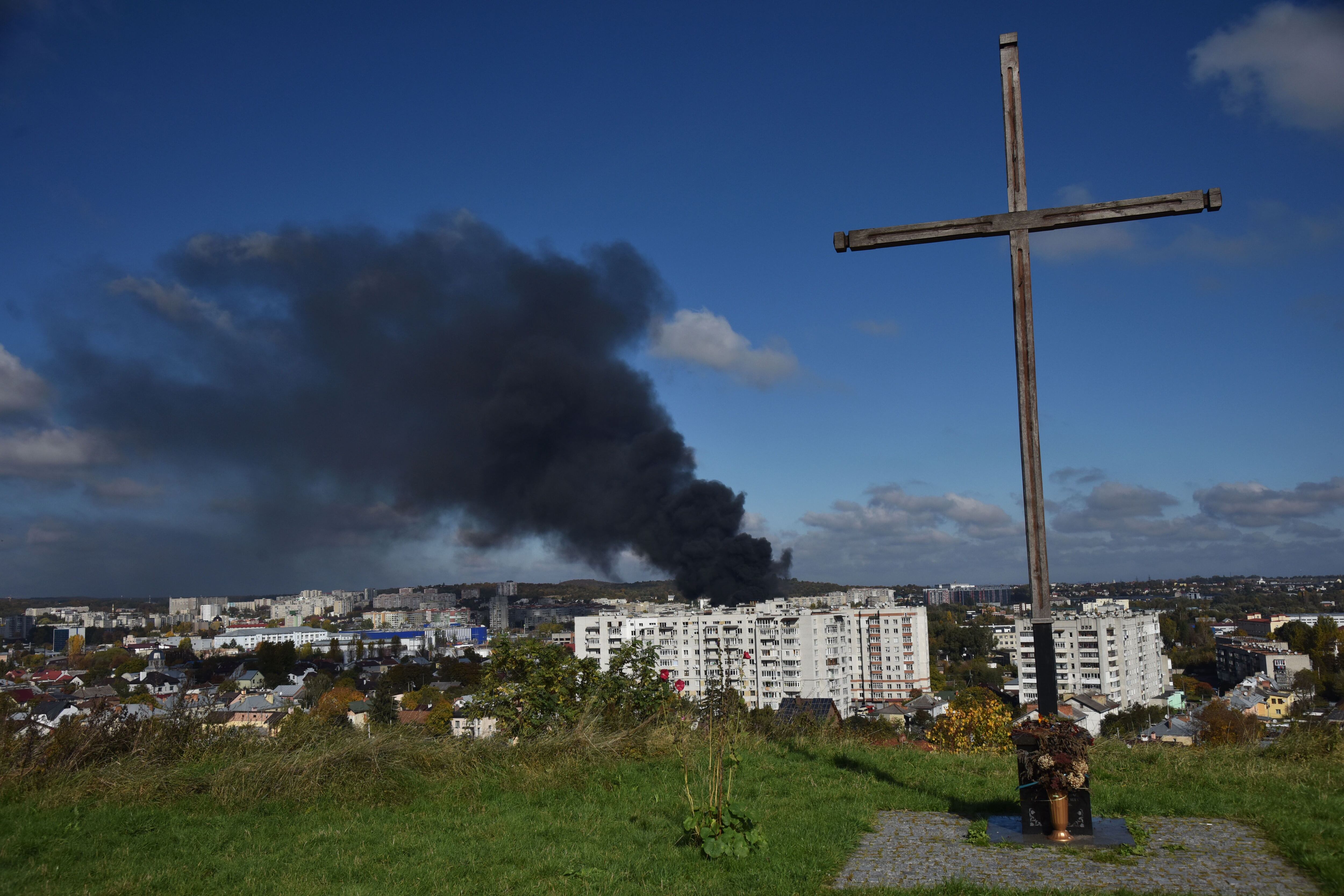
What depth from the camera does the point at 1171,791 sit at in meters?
5.80

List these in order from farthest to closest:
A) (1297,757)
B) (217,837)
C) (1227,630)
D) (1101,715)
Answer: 1. (1227,630)
2. (1101,715)
3. (1297,757)
4. (217,837)

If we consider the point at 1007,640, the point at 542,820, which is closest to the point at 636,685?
the point at 542,820

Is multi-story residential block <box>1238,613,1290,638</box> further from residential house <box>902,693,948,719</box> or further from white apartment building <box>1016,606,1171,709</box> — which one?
residential house <box>902,693,948,719</box>

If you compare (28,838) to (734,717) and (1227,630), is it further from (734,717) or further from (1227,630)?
(1227,630)

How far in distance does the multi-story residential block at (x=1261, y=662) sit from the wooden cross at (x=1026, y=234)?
46.3m

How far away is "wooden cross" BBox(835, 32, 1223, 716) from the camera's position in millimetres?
5375

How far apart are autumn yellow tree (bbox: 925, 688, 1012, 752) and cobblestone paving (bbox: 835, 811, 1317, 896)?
6.15 meters

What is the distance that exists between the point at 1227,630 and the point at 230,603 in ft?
477

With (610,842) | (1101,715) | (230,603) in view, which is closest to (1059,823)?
(610,842)

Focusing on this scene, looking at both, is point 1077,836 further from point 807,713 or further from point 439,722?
point 439,722

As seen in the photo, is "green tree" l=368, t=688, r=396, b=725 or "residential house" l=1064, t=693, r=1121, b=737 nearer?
"green tree" l=368, t=688, r=396, b=725

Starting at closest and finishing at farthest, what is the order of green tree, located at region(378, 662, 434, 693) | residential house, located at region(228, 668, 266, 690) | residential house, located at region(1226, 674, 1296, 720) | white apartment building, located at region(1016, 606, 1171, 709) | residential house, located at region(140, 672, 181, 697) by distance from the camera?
residential house, located at region(140, 672, 181, 697) → residential house, located at region(228, 668, 266, 690) → residential house, located at region(1226, 674, 1296, 720) → green tree, located at region(378, 662, 434, 693) → white apartment building, located at region(1016, 606, 1171, 709)

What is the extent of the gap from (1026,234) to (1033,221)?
0.09 meters

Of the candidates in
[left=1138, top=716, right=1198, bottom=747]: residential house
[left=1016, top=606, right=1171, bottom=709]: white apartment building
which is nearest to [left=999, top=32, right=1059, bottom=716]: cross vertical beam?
[left=1138, top=716, right=1198, bottom=747]: residential house
